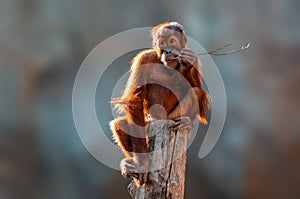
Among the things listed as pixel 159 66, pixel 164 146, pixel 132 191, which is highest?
pixel 159 66

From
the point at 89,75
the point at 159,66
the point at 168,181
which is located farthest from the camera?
Answer: the point at 89,75

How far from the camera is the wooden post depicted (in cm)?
174

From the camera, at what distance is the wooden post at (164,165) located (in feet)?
5.71

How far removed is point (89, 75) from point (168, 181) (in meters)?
2.48

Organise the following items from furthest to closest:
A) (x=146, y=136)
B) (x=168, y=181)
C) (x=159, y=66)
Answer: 1. (x=159, y=66)
2. (x=146, y=136)
3. (x=168, y=181)

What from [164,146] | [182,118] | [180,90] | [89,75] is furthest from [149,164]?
[89,75]

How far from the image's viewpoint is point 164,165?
5.74ft

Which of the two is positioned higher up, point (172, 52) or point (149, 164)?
point (172, 52)

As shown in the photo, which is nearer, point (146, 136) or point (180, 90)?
point (146, 136)

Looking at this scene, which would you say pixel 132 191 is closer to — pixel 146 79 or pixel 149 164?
pixel 149 164

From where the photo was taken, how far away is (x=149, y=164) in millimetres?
1794

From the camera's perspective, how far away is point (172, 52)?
196 cm

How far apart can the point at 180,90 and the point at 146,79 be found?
0.16 m

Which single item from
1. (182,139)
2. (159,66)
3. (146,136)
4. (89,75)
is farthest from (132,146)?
(89,75)
